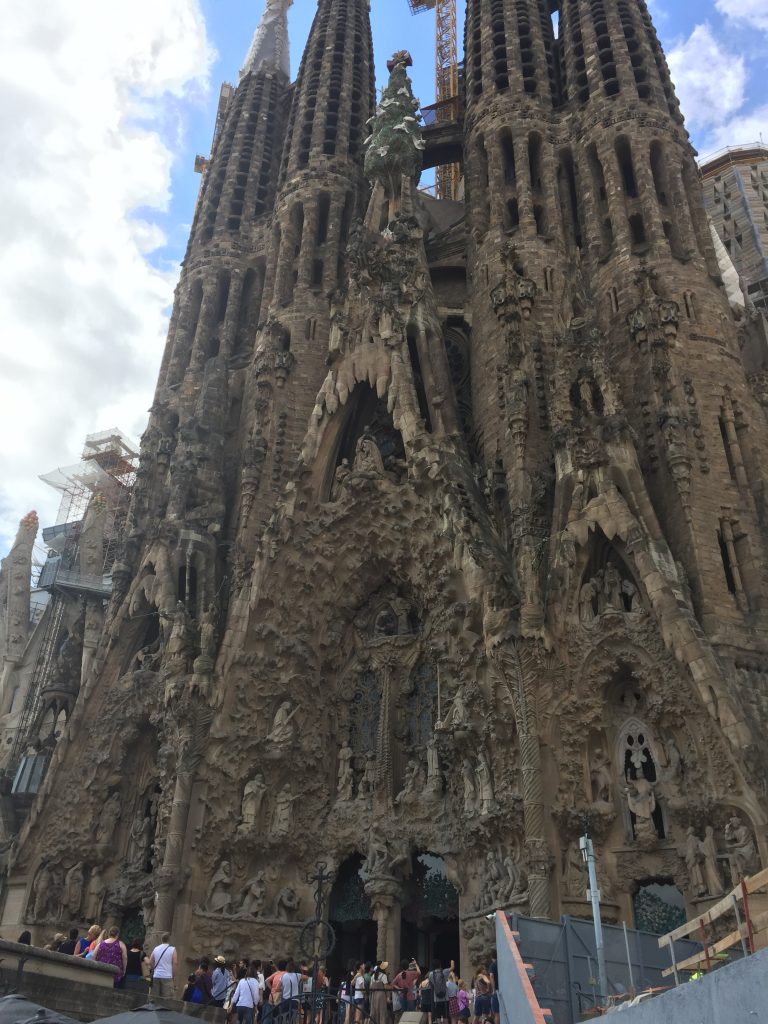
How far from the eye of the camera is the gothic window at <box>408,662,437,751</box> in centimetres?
1812

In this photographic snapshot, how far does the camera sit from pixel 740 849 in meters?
12.5

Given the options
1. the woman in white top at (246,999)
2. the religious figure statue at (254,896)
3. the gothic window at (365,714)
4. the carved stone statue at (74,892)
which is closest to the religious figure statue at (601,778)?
the gothic window at (365,714)

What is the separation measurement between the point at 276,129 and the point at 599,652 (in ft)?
83.5

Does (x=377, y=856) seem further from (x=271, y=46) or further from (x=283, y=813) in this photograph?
(x=271, y=46)

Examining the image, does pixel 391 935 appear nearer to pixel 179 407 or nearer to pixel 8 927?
pixel 8 927

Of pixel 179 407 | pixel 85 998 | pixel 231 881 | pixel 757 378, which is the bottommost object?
pixel 85 998

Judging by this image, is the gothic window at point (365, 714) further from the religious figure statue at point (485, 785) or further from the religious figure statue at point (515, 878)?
the religious figure statue at point (515, 878)

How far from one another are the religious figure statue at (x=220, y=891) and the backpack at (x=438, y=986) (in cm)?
586

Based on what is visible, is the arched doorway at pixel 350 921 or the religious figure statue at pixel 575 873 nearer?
the religious figure statue at pixel 575 873

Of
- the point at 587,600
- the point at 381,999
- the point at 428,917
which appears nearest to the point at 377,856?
the point at 428,917

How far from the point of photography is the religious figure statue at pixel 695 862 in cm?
1298

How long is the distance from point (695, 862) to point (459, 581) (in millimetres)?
6232

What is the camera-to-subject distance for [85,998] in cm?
1015

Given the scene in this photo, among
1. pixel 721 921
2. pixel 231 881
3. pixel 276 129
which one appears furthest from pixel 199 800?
pixel 276 129
